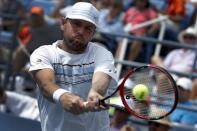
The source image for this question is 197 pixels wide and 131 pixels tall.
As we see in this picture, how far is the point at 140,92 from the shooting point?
14.3ft

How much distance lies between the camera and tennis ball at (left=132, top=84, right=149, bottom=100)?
4.23 metres

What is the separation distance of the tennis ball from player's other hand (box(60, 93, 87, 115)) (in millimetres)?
615

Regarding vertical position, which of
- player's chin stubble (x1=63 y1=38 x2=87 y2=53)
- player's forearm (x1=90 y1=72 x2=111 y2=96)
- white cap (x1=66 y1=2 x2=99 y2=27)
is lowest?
player's forearm (x1=90 y1=72 x2=111 y2=96)

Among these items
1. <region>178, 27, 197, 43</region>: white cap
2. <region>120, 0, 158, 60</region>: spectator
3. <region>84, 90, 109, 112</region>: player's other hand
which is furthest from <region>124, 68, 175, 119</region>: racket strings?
<region>120, 0, 158, 60</region>: spectator

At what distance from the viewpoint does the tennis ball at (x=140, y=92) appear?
4.23 meters

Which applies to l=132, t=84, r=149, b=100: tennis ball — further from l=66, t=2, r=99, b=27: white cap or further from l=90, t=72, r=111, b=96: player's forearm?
l=66, t=2, r=99, b=27: white cap

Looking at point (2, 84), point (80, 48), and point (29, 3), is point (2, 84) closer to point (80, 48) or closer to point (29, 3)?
point (29, 3)

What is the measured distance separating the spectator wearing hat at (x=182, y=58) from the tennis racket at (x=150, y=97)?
366 cm

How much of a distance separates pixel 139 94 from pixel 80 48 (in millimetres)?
508

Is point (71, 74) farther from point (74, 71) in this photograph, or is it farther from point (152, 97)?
point (152, 97)

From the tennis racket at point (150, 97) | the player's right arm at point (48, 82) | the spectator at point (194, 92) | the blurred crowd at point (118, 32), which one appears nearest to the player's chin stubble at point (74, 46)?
the player's right arm at point (48, 82)

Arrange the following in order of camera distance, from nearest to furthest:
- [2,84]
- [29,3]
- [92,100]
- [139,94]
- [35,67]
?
[92,100] < [35,67] < [139,94] < [2,84] < [29,3]

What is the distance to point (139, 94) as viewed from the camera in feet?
14.1

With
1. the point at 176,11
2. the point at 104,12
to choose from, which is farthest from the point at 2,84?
the point at 176,11
